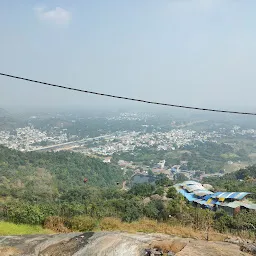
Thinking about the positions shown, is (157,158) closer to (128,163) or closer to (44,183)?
(128,163)

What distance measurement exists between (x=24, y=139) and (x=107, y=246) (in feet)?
361

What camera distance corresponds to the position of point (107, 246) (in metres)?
5.29

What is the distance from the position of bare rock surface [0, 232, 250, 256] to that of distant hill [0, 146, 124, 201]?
26.4 meters

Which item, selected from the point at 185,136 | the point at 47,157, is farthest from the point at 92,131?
the point at 47,157

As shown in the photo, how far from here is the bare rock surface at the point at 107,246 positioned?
510 cm

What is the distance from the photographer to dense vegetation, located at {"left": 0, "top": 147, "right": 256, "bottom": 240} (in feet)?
27.0

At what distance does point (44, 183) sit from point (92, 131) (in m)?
98.0

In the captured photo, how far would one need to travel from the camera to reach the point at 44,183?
133ft

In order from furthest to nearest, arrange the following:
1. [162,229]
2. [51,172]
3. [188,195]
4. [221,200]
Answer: [51,172] < [188,195] < [221,200] < [162,229]

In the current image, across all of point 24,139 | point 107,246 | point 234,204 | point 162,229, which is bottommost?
point 24,139

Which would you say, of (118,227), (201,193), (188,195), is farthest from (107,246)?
(188,195)

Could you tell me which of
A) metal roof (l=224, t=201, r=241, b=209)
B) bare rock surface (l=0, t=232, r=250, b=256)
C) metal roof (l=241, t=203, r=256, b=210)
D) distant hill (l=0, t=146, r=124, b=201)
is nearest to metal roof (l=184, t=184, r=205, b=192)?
metal roof (l=224, t=201, r=241, b=209)

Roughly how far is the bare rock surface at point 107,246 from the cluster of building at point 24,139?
294ft

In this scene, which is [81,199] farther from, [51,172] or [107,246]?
[107,246]
